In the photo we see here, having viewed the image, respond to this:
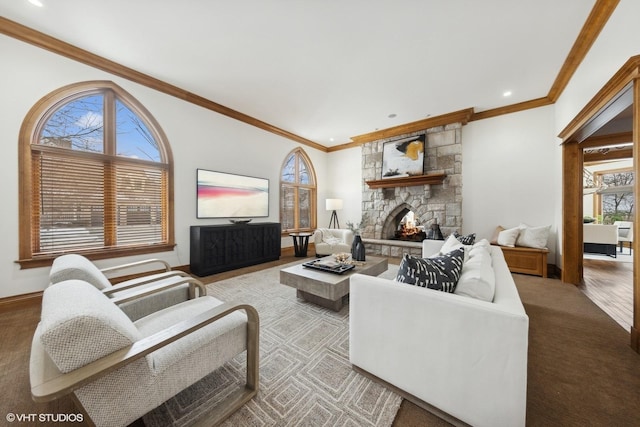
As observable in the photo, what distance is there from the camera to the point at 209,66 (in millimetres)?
2961

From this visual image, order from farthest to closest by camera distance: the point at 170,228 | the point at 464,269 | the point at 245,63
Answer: the point at 170,228, the point at 245,63, the point at 464,269

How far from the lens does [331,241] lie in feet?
15.6

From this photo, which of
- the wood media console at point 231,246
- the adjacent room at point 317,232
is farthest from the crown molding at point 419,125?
the wood media console at point 231,246

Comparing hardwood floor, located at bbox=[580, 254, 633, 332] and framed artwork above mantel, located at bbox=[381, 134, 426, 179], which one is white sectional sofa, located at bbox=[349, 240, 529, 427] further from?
framed artwork above mantel, located at bbox=[381, 134, 426, 179]

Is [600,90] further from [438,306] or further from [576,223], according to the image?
[438,306]

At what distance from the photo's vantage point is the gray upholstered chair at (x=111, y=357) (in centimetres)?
77

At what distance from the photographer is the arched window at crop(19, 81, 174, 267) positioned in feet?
8.27

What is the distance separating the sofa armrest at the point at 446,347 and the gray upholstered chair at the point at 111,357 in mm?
797

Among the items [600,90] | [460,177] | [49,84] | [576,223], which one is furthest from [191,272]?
[576,223]

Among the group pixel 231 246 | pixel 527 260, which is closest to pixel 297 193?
pixel 231 246

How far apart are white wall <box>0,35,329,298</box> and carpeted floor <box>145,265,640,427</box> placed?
2625 millimetres

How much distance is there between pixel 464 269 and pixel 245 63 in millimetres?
3319

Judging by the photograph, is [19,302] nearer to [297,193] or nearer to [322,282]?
[322,282]

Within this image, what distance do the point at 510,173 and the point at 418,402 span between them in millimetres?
4483
